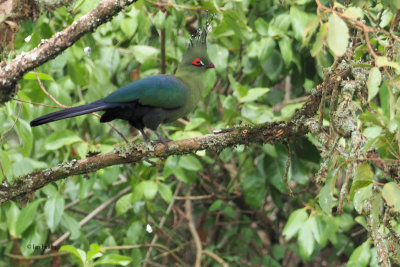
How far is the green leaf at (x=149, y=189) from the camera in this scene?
11.4 feet

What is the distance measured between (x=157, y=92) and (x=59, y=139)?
93 cm

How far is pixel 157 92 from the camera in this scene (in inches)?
115

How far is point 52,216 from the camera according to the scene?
340 centimetres

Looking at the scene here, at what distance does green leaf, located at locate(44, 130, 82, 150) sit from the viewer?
11.4 ft

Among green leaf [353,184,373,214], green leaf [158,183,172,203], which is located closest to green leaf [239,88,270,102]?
green leaf [158,183,172,203]

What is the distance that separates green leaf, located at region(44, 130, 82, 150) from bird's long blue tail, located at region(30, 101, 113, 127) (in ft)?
2.70

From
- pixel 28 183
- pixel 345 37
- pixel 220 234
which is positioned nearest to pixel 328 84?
pixel 345 37

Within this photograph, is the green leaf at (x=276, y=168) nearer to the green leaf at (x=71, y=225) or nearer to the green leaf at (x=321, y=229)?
the green leaf at (x=321, y=229)

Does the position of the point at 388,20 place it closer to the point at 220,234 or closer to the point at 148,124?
the point at 148,124

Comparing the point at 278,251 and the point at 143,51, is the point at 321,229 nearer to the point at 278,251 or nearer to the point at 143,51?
the point at 278,251

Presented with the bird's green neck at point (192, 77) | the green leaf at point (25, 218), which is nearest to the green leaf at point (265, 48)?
the bird's green neck at point (192, 77)

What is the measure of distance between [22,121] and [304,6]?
212 cm

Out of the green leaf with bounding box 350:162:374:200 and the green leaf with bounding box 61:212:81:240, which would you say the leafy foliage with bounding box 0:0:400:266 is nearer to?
the green leaf with bounding box 61:212:81:240

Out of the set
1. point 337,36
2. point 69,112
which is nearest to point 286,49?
point 69,112
